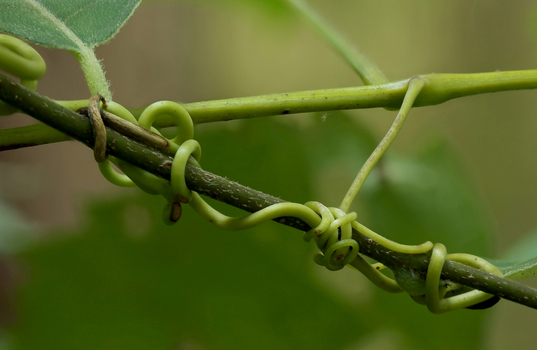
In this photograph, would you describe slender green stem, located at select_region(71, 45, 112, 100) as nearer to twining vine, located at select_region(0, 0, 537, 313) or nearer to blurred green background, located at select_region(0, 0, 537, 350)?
twining vine, located at select_region(0, 0, 537, 313)

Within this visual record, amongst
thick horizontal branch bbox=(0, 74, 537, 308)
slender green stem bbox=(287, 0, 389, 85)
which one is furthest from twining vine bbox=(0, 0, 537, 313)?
slender green stem bbox=(287, 0, 389, 85)

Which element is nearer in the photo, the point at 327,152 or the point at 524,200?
the point at 327,152

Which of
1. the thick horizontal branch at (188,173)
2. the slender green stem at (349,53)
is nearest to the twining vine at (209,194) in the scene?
the thick horizontal branch at (188,173)

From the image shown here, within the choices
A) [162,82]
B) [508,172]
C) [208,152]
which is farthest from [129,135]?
[508,172]

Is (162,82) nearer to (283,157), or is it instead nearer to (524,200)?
(283,157)

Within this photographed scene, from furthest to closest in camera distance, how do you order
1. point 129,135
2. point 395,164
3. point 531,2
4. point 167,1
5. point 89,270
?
1. point 167,1
2. point 531,2
3. point 395,164
4. point 89,270
5. point 129,135

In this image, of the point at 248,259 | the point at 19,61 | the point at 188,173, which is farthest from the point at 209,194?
the point at 248,259

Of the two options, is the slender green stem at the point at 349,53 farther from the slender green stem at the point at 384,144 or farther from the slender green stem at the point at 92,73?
the slender green stem at the point at 92,73
